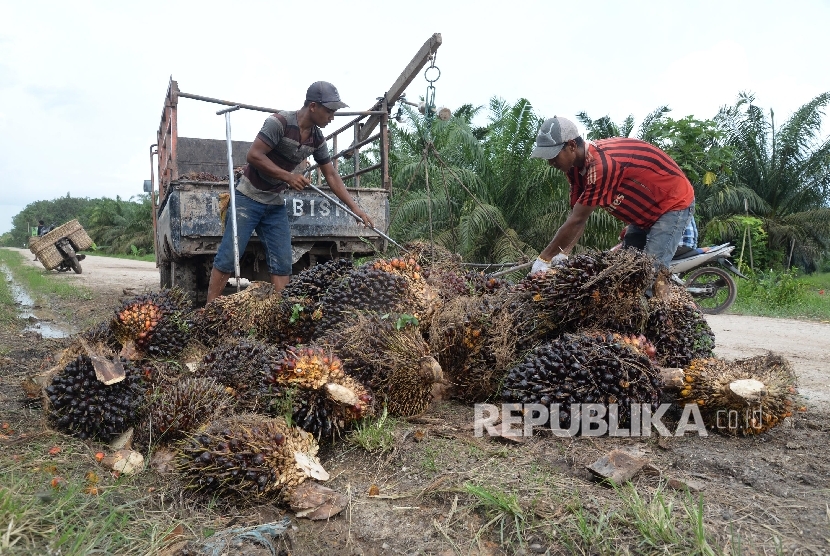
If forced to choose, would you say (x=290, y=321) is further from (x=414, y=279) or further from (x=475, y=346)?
(x=475, y=346)

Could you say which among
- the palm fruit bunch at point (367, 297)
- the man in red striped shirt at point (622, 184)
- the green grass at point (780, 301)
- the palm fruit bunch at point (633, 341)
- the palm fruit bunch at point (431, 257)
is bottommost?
the green grass at point (780, 301)

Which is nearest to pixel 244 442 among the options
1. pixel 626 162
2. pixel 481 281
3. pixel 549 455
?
pixel 549 455

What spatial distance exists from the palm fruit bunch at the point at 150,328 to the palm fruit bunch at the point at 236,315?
0.11 meters

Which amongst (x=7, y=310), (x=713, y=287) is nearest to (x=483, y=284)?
(x=713, y=287)

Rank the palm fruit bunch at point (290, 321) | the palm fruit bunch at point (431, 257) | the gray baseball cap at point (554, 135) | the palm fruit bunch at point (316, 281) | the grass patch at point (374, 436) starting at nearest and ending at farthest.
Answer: the grass patch at point (374, 436)
the palm fruit bunch at point (290, 321)
the palm fruit bunch at point (316, 281)
the gray baseball cap at point (554, 135)
the palm fruit bunch at point (431, 257)

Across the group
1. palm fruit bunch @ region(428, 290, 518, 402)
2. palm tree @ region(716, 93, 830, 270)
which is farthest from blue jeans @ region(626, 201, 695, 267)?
palm tree @ region(716, 93, 830, 270)

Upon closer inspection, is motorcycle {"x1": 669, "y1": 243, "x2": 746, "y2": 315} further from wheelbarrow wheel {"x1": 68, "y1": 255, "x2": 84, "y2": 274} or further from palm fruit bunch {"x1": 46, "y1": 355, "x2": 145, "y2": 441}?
wheelbarrow wheel {"x1": 68, "y1": 255, "x2": 84, "y2": 274}

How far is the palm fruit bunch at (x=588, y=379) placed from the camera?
259 cm

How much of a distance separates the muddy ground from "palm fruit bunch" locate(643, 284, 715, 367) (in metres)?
0.50

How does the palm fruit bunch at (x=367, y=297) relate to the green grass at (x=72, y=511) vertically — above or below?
above

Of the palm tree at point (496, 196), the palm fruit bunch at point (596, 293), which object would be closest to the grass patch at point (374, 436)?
the palm fruit bunch at point (596, 293)

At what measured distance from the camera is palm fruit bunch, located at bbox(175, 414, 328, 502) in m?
2.15

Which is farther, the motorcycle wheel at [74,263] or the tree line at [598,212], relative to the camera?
the motorcycle wheel at [74,263]

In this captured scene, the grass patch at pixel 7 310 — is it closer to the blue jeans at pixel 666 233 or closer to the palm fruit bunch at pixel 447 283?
the palm fruit bunch at pixel 447 283
